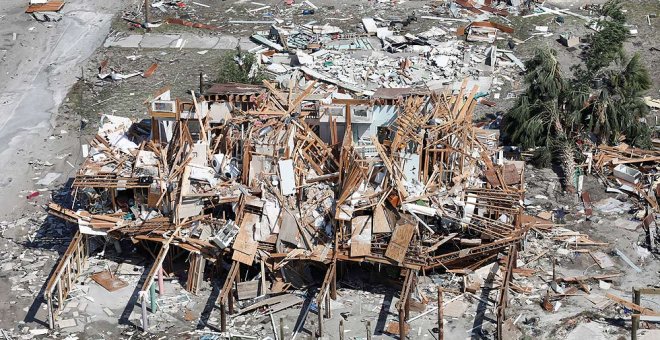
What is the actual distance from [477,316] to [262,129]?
294 inches

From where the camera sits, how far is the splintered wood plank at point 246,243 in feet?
85.2

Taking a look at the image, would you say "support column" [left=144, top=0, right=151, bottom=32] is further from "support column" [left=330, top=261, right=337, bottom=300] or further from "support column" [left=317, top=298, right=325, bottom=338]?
"support column" [left=317, top=298, right=325, bottom=338]

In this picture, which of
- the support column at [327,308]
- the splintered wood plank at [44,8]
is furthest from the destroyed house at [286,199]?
the splintered wood plank at [44,8]

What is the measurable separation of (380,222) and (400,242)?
0.75 m

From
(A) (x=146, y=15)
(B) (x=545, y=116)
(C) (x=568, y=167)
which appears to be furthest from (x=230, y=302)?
(A) (x=146, y=15)

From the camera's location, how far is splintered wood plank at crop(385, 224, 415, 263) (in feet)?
84.1

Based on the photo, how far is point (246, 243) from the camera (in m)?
26.2

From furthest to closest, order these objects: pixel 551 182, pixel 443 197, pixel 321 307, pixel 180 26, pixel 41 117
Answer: pixel 180 26 < pixel 41 117 < pixel 551 182 < pixel 443 197 < pixel 321 307

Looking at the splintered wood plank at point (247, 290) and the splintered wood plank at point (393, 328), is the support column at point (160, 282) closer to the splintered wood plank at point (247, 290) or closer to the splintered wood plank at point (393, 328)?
the splintered wood plank at point (247, 290)

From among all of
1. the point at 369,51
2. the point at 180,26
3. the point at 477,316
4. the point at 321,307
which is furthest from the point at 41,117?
the point at 477,316

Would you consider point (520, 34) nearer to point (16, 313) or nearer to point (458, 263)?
point (458, 263)

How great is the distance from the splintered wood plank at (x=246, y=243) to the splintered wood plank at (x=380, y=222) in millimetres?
2950

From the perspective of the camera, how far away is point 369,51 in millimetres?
39812

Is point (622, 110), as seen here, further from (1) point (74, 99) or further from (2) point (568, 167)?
(1) point (74, 99)
